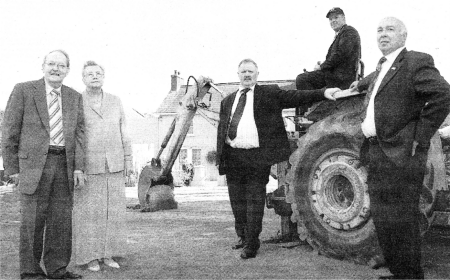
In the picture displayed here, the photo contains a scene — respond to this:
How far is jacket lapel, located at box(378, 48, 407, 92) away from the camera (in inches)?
158

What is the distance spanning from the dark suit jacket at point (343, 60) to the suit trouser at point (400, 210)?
6.21 ft

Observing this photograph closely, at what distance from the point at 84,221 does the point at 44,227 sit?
55cm

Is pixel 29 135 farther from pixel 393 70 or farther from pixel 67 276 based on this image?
pixel 393 70

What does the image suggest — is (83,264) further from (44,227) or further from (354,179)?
(354,179)

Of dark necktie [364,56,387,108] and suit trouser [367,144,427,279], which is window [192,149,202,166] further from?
suit trouser [367,144,427,279]

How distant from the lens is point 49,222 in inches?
173

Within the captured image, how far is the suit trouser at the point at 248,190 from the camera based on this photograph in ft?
17.5

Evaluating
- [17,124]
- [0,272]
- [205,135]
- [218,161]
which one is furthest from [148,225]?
[205,135]

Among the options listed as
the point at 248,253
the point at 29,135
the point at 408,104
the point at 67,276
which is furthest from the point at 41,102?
the point at 408,104

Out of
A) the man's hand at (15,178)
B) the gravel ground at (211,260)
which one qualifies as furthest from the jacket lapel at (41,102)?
the gravel ground at (211,260)

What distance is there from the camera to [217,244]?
242 inches

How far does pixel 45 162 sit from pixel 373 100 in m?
2.70

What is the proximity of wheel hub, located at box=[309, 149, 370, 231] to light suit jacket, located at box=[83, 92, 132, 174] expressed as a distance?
6.39ft

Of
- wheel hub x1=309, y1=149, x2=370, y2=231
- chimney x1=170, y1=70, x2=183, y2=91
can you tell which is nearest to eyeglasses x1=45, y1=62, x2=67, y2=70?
wheel hub x1=309, y1=149, x2=370, y2=231
